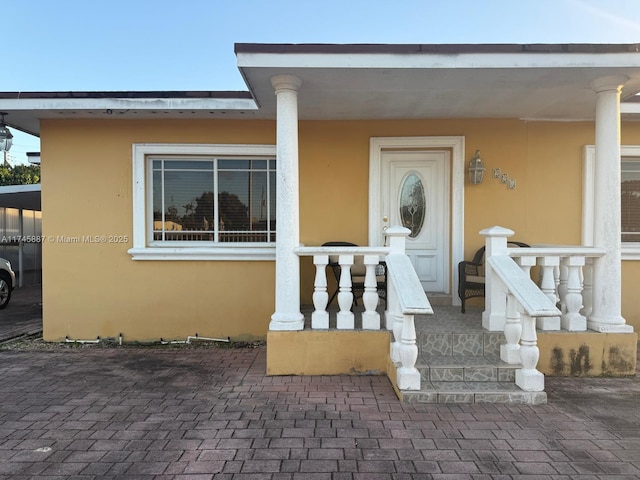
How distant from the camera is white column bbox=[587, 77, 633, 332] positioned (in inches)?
175

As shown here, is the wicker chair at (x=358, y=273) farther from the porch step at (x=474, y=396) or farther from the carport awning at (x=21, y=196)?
the carport awning at (x=21, y=196)

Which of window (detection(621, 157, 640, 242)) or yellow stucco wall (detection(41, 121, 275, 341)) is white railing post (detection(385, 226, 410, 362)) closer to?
yellow stucco wall (detection(41, 121, 275, 341))

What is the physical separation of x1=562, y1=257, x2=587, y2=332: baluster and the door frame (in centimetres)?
143

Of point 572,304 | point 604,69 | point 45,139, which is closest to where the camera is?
point 604,69

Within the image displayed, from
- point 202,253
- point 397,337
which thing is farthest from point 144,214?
point 397,337

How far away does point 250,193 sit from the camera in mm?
6082

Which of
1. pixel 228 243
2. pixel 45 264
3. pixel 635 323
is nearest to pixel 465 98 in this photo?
pixel 228 243

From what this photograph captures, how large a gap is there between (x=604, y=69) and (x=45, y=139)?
690 cm

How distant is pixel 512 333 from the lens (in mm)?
4109

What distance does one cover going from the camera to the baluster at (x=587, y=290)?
15.4ft

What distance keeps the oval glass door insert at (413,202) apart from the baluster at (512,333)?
2079 millimetres

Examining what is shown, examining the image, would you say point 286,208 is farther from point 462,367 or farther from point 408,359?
point 462,367

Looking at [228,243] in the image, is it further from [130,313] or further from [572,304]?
[572,304]

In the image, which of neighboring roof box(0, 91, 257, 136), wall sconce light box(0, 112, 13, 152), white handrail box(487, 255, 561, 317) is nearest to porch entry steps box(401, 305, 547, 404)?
white handrail box(487, 255, 561, 317)
